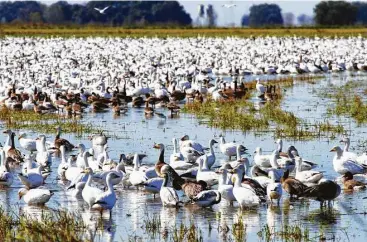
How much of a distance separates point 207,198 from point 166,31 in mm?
54125

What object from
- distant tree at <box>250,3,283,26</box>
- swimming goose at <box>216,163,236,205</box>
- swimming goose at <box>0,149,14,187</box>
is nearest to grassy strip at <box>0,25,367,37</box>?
swimming goose at <box>0,149,14,187</box>

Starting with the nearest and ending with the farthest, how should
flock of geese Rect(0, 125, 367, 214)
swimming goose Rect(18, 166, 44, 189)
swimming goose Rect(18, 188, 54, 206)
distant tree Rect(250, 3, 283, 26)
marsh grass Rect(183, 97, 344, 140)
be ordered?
flock of geese Rect(0, 125, 367, 214), swimming goose Rect(18, 188, 54, 206), swimming goose Rect(18, 166, 44, 189), marsh grass Rect(183, 97, 344, 140), distant tree Rect(250, 3, 283, 26)

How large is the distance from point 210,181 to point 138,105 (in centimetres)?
1193

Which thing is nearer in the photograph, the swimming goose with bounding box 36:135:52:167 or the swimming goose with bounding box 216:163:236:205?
the swimming goose with bounding box 216:163:236:205

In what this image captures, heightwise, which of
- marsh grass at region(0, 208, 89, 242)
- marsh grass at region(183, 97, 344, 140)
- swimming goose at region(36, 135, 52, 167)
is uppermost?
marsh grass at region(0, 208, 89, 242)

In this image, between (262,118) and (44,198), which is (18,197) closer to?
(44,198)

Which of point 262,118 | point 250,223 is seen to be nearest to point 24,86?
point 262,118

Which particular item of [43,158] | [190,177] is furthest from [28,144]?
[190,177]

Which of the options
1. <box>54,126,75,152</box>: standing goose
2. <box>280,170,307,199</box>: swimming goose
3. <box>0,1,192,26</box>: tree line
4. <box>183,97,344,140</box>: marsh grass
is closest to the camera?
<box>280,170,307,199</box>: swimming goose

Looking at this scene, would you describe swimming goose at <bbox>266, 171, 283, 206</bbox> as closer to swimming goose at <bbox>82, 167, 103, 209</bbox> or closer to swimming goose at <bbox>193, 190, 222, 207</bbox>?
swimming goose at <bbox>193, 190, 222, 207</bbox>

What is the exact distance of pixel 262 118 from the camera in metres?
21.8

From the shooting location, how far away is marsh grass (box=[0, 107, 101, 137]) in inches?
801

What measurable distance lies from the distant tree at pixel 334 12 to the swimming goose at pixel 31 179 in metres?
76.9

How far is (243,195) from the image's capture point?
1218 centimetres
